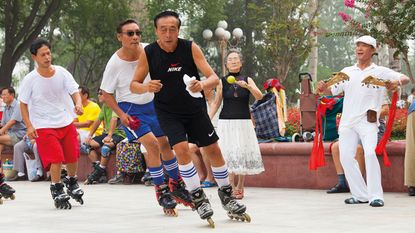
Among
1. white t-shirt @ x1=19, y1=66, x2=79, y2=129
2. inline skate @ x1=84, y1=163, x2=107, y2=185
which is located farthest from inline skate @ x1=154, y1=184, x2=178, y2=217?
inline skate @ x1=84, y1=163, x2=107, y2=185

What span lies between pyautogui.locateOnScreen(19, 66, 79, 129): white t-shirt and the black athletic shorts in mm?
2804

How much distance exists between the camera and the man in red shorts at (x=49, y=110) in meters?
11.1

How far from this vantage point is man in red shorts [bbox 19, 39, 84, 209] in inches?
435

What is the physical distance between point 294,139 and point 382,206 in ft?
13.9

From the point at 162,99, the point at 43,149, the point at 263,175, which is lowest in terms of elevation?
the point at 263,175

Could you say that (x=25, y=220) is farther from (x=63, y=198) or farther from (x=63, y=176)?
(x=63, y=176)

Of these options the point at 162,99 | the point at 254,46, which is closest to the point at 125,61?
the point at 162,99

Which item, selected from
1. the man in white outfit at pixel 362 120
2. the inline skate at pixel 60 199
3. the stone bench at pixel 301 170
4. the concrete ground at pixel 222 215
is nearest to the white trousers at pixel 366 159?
the man in white outfit at pixel 362 120

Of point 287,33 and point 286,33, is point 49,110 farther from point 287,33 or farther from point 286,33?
point 286,33

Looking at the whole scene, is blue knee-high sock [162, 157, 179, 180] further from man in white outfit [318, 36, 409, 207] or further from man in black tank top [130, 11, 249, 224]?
man in white outfit [318, 36, 409, 207]

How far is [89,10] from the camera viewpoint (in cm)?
3481

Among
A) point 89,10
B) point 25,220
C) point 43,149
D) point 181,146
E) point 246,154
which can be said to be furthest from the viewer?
point 89,10

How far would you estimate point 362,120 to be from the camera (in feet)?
34.7

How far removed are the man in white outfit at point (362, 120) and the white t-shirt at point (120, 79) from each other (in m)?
2.09
